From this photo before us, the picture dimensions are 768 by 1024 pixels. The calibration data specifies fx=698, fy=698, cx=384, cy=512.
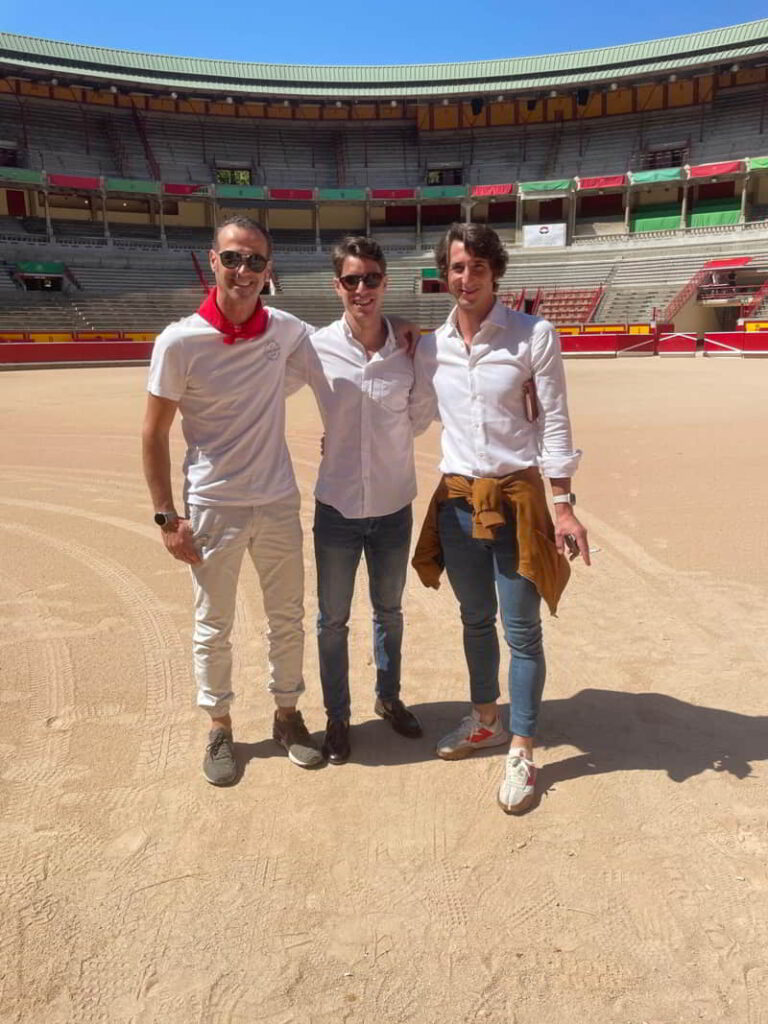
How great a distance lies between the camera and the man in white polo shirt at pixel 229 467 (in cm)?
238

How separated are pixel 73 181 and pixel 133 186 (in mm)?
2651

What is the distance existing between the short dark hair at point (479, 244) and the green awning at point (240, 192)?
121 feet


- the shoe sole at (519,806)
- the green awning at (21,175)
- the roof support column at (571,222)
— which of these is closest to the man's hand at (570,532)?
the shoe sole at (519,806)

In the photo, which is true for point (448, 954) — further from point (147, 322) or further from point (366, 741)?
point (147, 322)

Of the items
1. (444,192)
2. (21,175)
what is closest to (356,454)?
(21,175)

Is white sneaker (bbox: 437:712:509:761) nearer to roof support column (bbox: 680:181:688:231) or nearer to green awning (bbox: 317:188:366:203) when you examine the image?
roof support column (bbox: 680:181:688:231)

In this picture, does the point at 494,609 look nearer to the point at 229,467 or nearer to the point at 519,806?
the point at 519,806

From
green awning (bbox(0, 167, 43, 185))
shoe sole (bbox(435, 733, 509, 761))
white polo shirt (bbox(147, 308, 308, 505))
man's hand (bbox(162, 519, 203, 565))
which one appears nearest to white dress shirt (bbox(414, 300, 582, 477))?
white polo shirt (bbox(147, 308, 308, 505))

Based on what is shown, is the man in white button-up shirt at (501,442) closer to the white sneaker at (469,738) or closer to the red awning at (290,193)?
the white sneaker at (469,738)

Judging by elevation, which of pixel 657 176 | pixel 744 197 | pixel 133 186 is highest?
pixel 133 186

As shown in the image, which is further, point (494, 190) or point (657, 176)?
point (494, 190)

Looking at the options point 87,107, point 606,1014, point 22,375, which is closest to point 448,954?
point 606,1014

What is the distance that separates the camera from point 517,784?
2422 mm

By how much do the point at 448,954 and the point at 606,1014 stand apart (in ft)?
1.30
